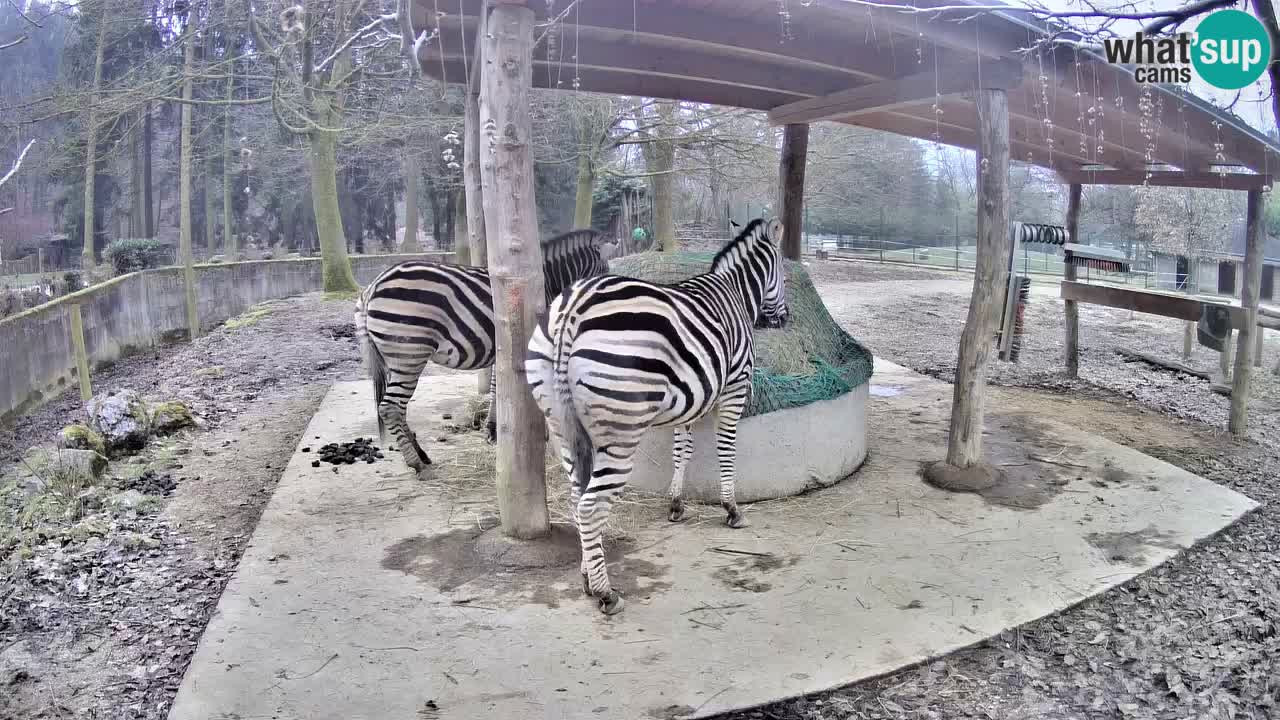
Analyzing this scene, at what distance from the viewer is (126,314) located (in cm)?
1277

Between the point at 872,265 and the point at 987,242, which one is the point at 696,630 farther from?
the point at 872,265

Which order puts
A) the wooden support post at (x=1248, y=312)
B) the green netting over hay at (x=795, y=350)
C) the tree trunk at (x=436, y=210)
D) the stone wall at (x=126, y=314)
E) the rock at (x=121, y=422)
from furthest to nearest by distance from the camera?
1. the tree trunk at (x=436, y=210)
2. the stone wall at (x=126, y=314)
3. the wooden support post at (x=1248, y=312)
4. the rock at (x=121, y=422)
5. the green netting over hay at (x=795, y=350)

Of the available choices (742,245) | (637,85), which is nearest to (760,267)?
(742,245)

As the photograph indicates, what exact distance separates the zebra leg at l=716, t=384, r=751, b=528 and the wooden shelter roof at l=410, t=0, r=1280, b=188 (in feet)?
6.92

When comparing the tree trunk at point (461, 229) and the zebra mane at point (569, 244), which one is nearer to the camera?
the zebra mane at point (569, 244)

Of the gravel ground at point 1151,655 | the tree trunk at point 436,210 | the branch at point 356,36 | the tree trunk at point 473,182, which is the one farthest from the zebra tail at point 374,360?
the tree trunk at point 436,210

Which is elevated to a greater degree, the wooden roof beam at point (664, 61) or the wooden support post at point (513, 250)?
the wooden roof beam at point (664, 61)

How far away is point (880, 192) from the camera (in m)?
25.2

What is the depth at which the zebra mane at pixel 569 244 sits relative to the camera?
6.03m

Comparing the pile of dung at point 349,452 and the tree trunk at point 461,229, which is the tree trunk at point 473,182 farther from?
the tree trunk at point 461,229

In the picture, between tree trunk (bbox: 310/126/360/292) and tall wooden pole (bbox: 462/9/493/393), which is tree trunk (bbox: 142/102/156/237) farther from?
tall wooden pole (bbox: 462/9/493/393)

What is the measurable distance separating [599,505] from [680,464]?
49.7 inches

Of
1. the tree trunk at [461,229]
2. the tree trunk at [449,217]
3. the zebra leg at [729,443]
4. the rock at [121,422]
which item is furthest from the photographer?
the tree trunk at [449,217]

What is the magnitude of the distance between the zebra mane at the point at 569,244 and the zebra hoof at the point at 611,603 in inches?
115
